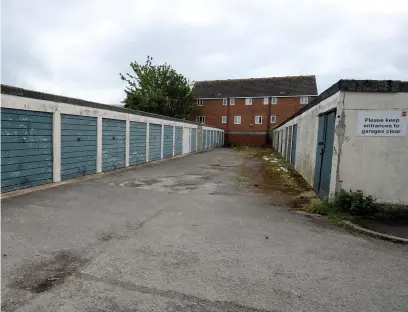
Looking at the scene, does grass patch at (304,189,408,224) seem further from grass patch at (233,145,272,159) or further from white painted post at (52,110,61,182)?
grass patch at (233,145,272,159)

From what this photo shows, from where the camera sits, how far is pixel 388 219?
562cm

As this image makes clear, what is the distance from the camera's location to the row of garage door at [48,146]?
23.2 ft

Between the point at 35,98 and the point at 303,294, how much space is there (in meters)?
8.33

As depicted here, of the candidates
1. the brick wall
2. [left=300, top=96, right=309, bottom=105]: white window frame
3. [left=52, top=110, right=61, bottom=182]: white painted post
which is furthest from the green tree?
[left=52, top=110, right=61, bottom=182]: white painted post

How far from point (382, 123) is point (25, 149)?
9.16m

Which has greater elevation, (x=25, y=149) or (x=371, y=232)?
(x=25, y=149)

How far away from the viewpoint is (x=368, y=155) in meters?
6.13

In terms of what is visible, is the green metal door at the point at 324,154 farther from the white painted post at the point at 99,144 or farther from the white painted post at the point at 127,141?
the white painted post at the point at 127,141

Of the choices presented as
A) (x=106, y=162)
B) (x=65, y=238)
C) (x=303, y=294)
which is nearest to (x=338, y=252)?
(x=303, y=294)

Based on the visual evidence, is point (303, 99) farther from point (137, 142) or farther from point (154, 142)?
point (137, 142)

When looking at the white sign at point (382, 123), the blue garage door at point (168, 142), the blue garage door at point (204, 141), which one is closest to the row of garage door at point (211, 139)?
the blue garage door at point (204, 141)

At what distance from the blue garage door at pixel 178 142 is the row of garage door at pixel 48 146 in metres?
Result: 6.82

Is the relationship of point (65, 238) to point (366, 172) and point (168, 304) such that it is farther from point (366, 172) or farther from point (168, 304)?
point (366, 172)

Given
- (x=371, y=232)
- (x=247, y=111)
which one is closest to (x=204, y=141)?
(x=247, y=111)
